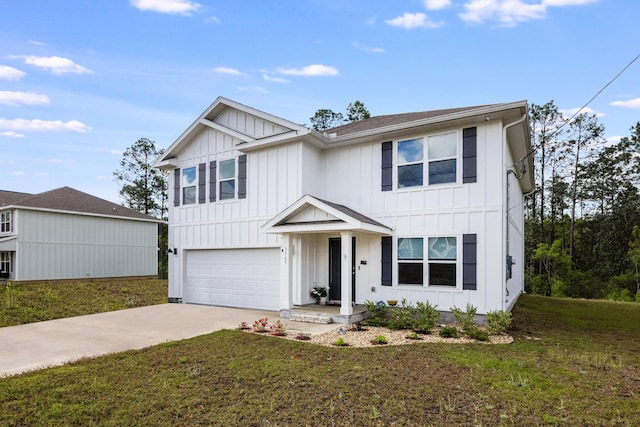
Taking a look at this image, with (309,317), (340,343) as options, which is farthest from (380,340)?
(309,317)

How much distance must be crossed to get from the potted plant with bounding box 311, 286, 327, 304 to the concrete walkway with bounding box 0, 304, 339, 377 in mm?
1221

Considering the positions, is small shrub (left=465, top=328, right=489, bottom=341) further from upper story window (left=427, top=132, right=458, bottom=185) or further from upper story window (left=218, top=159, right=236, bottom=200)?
upper story window (left=218, top=159, right=236, bottom=200)

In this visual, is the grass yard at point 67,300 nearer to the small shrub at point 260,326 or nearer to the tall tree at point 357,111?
the small shrub at point 260,326

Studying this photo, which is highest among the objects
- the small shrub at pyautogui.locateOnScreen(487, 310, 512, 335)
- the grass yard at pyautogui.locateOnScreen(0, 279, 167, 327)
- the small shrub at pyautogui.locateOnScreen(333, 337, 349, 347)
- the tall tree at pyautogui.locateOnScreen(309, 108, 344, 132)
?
the tall tree at pyautogui.locateOnScreen(309, 108, 344, 132)

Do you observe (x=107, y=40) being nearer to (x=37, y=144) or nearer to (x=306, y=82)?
(x=306, y=82)

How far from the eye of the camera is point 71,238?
21422 millimetres

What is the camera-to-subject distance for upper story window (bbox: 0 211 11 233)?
20.0 metres

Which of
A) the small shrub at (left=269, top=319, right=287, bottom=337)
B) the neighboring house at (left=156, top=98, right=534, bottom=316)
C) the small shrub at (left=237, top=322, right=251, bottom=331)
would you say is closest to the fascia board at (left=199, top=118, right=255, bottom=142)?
the neighboring house at (left=156, top=98, right=534, bottom=316)

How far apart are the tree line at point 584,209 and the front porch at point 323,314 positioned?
17711 mm

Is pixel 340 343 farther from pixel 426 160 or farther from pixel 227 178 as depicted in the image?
pixel 227 178

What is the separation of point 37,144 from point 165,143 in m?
13.9

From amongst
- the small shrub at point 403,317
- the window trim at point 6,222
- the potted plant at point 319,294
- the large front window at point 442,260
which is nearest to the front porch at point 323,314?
the potted plant at point 319,294

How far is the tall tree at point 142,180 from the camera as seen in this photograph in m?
32.9

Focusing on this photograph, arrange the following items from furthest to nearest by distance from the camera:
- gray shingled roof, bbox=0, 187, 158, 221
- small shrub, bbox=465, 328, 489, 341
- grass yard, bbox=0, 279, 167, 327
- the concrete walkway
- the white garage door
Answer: gray shingled roof, bbox=0, 187, 158, 221
the white garage door
grass yard, bbox=0, 279, 167, 327
small shrub, bbox=465, 328, 489, 341
the concrete walkway
